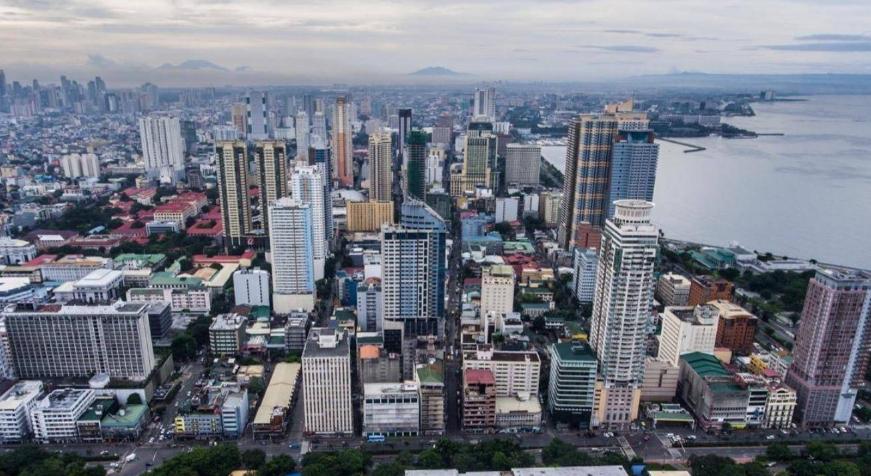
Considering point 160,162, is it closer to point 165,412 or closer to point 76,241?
point 76,241

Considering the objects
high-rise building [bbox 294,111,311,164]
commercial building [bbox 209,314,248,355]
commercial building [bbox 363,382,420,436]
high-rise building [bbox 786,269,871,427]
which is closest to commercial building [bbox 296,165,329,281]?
commercial building [bbox 209,314,248,355]

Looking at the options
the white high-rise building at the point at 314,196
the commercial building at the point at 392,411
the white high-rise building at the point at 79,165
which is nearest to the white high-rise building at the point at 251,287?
the white high-rise building at the point at 314,196

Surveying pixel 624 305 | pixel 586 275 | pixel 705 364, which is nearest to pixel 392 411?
pixel 624 305

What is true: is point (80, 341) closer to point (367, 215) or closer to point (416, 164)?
point (367, 215)

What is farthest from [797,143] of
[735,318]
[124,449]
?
[124,449]

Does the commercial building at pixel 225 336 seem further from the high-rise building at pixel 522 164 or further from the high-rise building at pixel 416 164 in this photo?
the high-rise building at pixel 522 164

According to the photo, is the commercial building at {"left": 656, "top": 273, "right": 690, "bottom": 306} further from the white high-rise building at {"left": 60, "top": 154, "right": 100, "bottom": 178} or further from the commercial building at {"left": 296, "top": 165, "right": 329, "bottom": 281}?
the white high-rise building at {"left": 60, "top": 154, "right": 100, "bottom": 178}
